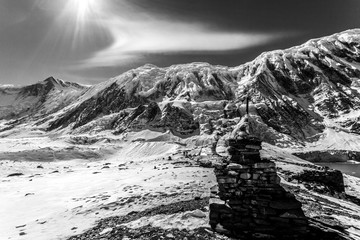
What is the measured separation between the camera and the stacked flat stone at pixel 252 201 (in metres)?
11.6

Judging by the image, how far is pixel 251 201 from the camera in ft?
40.2

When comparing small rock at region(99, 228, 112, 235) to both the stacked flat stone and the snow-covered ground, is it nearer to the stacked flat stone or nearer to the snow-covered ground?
the snow-covered ground

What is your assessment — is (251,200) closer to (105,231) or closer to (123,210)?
(105,231)

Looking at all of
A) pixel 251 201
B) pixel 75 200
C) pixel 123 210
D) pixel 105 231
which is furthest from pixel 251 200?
pixel 75 200

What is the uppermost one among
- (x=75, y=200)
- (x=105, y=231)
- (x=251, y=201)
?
(x=251, y=201)

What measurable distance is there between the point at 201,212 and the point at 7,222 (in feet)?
42.5

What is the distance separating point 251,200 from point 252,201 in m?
0.07

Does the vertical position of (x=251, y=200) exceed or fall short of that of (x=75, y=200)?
it exceeds it


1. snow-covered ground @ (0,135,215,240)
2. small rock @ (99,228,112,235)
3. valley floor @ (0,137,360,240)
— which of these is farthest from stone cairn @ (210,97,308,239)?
snow-covered ground @ (0,135,215,240)

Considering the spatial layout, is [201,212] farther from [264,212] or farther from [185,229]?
[264,212]

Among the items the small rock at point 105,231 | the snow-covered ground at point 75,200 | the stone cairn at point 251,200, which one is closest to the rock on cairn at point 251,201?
the stone cairn at point 251,200

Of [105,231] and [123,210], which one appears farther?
[123,210]

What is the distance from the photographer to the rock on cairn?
11633 mm

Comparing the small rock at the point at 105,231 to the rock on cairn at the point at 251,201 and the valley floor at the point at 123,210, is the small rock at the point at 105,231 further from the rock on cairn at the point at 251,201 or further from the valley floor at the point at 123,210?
the rock on cairn at the point at 251,201
